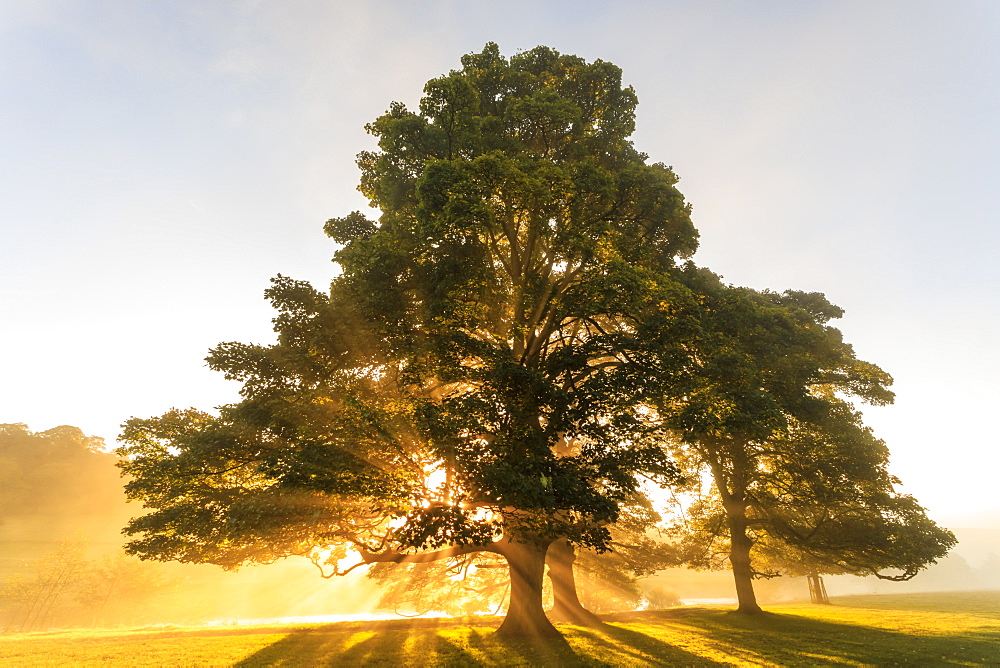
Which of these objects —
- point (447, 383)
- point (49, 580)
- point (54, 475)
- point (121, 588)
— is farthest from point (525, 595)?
point (54, 475)

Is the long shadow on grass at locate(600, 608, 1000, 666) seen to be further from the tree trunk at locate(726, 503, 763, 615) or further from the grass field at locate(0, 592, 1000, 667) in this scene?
the tree trunk at locate(726, 503, 763, 615)

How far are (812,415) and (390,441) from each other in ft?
52.4

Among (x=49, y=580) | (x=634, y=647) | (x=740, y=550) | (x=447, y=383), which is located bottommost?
(x=49, y=580)

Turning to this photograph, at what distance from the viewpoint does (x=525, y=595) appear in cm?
1600

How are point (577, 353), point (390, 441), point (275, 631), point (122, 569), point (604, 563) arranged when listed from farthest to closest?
point (122, 569) < point (604, 563) < point (275, 631) < point (577, 353) < point (390, 441)

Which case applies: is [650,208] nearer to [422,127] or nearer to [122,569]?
[422,127]

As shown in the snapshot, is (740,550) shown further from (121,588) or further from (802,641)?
(121,588)

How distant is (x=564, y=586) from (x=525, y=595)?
842 cm

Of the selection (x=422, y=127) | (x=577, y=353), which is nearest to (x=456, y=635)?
(x=577, y=353)

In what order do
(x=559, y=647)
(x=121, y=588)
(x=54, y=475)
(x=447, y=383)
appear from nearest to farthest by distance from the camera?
(x=559, y=647)
(x=447, y=383)
(x=121, y=588)
(x=54, y=475)

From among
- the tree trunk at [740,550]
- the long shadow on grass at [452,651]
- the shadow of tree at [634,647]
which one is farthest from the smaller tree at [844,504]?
the long shadow on grass at [452,651]

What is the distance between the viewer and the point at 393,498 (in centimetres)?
1158

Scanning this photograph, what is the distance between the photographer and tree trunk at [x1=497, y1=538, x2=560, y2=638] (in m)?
15.5

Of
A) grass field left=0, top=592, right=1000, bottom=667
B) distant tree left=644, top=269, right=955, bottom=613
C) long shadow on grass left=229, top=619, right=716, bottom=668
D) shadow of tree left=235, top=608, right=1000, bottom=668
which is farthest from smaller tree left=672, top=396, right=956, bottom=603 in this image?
long shadow on grass left=229, top=619, right=716, bottom=668
